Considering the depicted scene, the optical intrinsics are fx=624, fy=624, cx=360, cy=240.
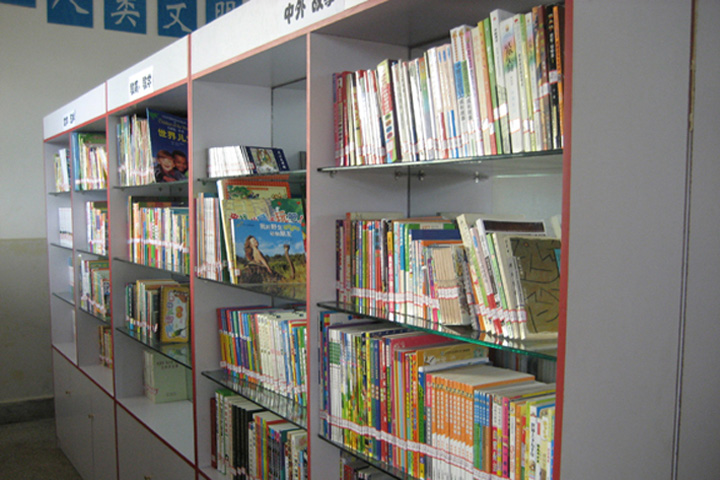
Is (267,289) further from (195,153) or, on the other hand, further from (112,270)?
(112,270)

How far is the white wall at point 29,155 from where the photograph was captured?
507cm

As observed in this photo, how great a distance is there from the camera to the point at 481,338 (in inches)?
53.9

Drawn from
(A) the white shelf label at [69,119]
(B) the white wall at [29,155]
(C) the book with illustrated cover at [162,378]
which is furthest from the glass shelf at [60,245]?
(C) the book with illustrated cover at [162,378]

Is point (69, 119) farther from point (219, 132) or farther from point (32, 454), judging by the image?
point (32, 454)

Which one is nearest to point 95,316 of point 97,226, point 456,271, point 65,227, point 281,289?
point 97,226

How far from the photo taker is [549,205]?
1.64m

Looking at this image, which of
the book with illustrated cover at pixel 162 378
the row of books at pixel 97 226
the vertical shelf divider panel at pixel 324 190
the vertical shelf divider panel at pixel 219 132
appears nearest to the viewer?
the vertical shelf divider panel at pixel 324 190

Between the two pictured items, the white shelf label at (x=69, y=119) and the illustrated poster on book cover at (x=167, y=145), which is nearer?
the illustrated poster on book cover at (x=167, y=145)

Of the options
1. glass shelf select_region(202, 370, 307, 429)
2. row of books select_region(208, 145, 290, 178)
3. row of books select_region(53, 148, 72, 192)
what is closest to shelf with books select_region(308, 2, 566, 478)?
glass shelf select_region(202, 370, 307, 429)

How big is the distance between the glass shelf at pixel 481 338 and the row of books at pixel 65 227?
3578 mm

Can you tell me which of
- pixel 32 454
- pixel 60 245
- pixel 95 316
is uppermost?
pixel 60 245

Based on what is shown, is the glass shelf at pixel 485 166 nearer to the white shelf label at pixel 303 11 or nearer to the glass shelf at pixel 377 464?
the white shelf label at pixel 303 11

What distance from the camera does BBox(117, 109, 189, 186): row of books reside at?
121 inches

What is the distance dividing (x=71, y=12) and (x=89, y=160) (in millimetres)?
1952
